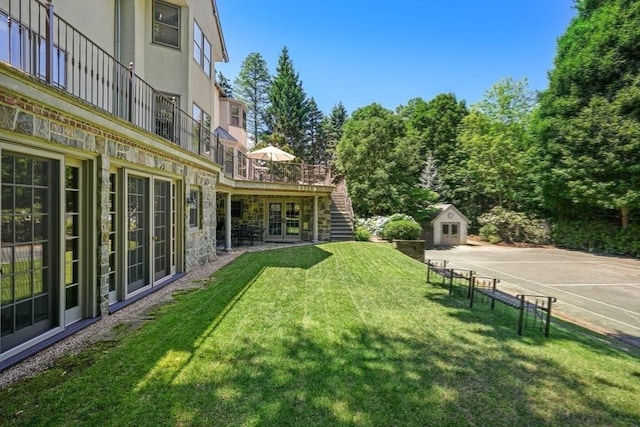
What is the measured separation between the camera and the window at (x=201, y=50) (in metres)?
11.3

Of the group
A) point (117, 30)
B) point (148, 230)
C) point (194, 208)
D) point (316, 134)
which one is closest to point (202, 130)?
point (194, 208)

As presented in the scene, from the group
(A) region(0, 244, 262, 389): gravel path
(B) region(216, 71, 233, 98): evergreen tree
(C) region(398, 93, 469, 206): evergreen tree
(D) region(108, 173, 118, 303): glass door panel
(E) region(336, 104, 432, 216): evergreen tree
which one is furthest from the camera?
(B) region(216, 71, 233, 98): evergreen tree

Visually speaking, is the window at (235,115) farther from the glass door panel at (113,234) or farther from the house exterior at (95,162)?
the glass door panel at (113,234)

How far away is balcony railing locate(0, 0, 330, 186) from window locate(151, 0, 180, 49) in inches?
75.2

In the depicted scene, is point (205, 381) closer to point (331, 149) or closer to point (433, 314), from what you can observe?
point (433, 314)

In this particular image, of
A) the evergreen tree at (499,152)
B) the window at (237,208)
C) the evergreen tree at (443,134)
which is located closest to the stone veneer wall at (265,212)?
the window at (237,208)

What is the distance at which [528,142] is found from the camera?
24.9 meters

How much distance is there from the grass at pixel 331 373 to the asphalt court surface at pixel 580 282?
178 cm

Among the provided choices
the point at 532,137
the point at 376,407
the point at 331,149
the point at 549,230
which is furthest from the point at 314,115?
the point at 376,407

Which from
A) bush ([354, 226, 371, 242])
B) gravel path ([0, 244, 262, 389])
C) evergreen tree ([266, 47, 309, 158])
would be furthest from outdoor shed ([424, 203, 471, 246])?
gravel path ([0, 244, 262, 389])

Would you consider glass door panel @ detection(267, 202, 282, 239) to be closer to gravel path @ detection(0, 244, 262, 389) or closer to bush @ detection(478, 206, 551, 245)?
gravel path @ detection(0, 244, 262, 389)

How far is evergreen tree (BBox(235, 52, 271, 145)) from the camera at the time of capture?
129 feet

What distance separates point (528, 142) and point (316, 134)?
77.3ft

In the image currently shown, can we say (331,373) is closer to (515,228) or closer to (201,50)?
(201,50)
